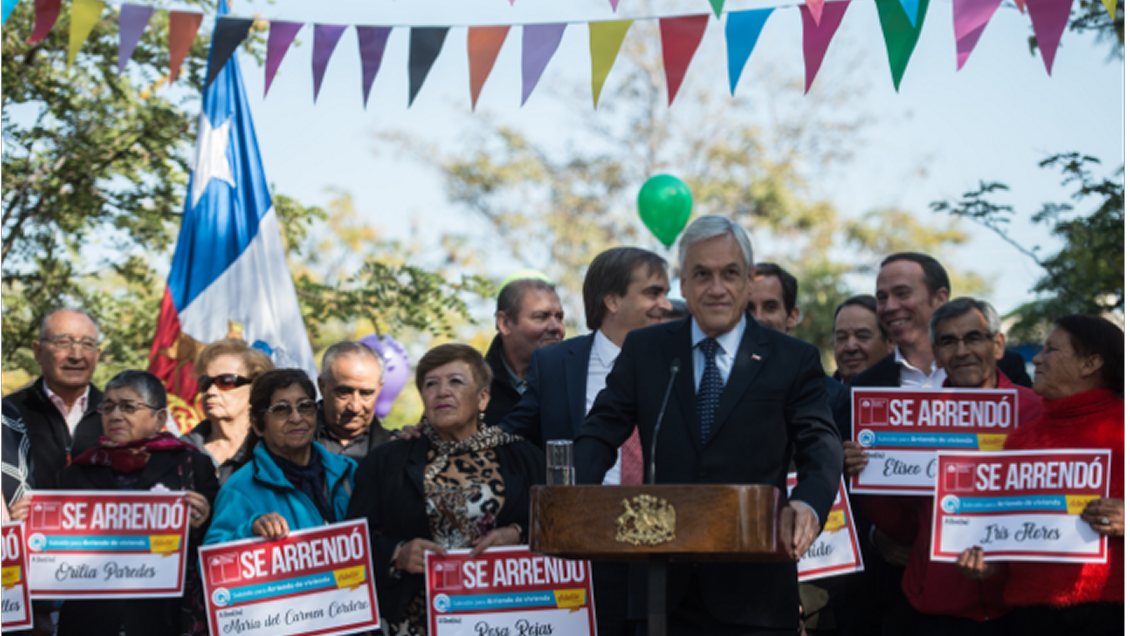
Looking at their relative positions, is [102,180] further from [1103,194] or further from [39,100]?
[1103,194]

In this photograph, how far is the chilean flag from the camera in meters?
8.05

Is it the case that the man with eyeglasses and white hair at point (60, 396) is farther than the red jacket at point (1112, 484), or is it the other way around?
the man with eyeglasses and white hair at point (60, 396)

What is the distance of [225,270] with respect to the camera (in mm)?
8164

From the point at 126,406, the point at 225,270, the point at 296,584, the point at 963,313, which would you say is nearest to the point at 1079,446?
the point at 963,313

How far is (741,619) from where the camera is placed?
323 cm

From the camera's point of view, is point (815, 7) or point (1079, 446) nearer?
point (1079, 446)

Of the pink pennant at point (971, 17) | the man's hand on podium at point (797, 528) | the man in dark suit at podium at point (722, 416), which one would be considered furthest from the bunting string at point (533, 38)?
the man's hand on podium at point (797, 528)

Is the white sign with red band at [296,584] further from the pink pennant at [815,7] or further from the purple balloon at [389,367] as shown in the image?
the purple balloon at [389,367]

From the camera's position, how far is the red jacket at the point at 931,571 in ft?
14.5

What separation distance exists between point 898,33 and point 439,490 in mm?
3195

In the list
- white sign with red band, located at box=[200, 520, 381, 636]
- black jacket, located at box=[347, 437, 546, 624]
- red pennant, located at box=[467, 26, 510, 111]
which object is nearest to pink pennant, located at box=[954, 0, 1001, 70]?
red pennant, located at box=[467, 26, 510, 111]

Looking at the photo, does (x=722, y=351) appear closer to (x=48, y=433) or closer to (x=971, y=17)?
(x=971, y=17)

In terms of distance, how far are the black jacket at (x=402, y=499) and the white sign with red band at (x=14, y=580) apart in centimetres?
142

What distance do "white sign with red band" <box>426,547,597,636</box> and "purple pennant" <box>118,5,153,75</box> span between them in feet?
11.6
